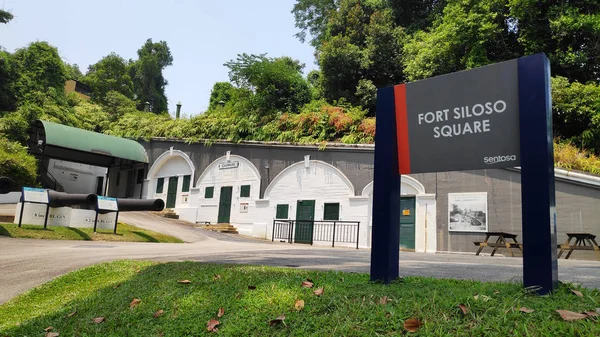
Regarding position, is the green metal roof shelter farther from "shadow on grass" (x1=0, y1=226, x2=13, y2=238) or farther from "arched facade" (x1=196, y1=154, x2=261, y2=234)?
"shadow on grass" (x1=0, y1=226, x2=13, y2=238)

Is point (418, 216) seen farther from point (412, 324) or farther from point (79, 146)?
point (79, 146)

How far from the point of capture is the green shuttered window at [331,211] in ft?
65.4

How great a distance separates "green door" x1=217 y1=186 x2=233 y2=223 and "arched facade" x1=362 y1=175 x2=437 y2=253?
9151mm

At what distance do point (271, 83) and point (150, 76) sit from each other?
35371 mm

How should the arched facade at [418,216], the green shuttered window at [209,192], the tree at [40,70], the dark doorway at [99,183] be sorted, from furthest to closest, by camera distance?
the dark doorway at [99,183] → the tree at [40,70] → the green shuttered window at [209,192] → the arched facade at [418,216]

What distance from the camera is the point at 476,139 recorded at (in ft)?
13.1

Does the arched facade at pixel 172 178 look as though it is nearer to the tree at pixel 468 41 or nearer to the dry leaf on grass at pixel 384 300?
the tree at pixel 468 41

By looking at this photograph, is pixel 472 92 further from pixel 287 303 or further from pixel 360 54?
pixel 360 54

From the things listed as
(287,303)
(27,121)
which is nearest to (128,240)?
(287,303)

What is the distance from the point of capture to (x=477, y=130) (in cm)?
398

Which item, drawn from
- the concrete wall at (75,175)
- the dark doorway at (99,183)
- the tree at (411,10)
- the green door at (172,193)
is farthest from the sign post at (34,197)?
the tree at (411,10)

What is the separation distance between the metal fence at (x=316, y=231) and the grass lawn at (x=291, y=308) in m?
14.2

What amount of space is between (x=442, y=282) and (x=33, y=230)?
43.4 ft

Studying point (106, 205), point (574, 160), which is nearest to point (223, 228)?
point (106, 205)
